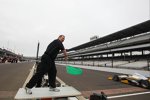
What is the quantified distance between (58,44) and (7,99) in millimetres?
2886

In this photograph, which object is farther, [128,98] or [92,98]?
[128,98]

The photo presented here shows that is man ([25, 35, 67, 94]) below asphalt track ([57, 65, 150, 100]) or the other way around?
the other way around

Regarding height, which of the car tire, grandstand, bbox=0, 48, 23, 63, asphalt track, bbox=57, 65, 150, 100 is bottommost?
asphalt track, bbox=57, 65, 150, 100

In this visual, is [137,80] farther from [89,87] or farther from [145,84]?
[89,87]

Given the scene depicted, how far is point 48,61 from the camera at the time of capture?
6.51m

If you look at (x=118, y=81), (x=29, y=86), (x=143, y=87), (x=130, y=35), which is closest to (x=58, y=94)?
(x=29, y=86)

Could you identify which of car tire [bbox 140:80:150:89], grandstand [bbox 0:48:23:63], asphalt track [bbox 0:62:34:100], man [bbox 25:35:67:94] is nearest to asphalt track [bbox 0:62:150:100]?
asphalt track [bbox 0:62:34:100]

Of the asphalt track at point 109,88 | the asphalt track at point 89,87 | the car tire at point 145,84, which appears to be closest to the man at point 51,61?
the asphalt track at point 89,87

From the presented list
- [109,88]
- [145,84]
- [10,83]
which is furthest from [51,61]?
[145,84]

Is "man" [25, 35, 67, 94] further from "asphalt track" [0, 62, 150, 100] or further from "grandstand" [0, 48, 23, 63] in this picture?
"grandstand" [0, 48, 23, 63]

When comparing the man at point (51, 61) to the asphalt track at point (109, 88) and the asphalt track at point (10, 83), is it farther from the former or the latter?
the asphalt track at point (109, 88)

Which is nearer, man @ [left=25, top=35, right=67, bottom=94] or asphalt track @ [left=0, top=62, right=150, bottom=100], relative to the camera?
man @ [left=25, top=35, right=67, bottom=94]

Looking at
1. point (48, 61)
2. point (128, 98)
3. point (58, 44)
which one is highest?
point (58, 44)

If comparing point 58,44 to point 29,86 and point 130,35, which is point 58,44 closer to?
point 29,86
